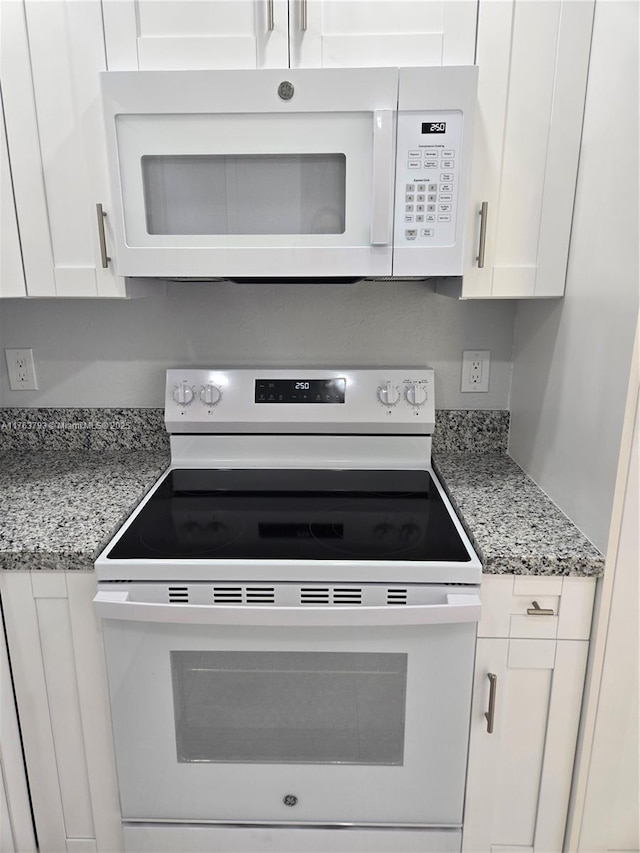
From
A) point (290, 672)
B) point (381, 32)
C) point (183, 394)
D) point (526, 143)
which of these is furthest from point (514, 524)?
point (381, 32)

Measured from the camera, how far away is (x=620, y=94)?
96cm

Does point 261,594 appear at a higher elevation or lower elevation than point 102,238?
lower

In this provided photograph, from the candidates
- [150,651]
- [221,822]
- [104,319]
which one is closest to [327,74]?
[104,319]

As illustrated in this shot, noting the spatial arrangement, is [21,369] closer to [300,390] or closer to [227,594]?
[300,390]

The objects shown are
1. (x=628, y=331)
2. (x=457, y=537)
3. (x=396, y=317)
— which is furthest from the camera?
(x=396, y=317)

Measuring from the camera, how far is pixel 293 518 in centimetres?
124

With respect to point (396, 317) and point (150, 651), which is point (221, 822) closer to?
point (150, 651)

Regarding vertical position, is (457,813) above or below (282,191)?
below

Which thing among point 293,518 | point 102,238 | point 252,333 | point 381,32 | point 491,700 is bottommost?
point 491,700

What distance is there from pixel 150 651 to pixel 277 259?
0.83m

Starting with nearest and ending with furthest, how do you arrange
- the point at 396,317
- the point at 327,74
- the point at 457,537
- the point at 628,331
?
the point at 628,331 → the point at 327,74 → the point at 457,537 → the point at 396,317

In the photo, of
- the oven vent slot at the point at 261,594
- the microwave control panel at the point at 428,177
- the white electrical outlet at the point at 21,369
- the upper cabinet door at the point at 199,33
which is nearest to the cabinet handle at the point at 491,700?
the oven vent slot at the point at 261,594

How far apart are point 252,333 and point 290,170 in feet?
1.72

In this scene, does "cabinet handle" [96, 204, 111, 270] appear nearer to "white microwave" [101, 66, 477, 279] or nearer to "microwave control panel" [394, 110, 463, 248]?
"white microwave" [101, 66, 477, 279]
